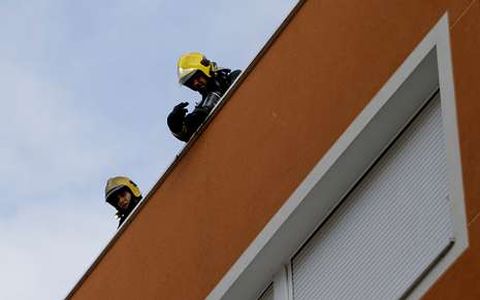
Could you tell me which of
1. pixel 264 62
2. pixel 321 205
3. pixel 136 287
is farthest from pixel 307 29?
pixel 136 287

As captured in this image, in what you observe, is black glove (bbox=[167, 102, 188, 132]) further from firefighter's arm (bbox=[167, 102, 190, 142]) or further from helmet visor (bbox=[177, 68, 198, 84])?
helmet visor (bbox=[177, 68, 198, 84])

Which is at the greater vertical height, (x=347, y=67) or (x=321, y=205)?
(x=347, y=67)

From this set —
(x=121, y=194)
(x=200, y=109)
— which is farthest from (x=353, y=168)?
(x=121, y=194)

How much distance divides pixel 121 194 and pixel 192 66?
2.45m

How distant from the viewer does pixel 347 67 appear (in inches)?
519

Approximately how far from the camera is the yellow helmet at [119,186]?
62.5 ft

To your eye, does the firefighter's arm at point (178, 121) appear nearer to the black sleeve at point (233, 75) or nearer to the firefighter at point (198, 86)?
the firefighter at point (198, 86)

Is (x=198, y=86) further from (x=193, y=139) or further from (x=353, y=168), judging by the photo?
(x=353, y=168)

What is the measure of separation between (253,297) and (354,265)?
145 cm

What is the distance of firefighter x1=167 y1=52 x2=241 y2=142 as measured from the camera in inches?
606

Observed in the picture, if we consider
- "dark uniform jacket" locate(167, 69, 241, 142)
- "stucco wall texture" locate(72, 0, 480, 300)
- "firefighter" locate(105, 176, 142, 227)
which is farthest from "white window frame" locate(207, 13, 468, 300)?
"firefighter" locate(105, 176, 142, 227)

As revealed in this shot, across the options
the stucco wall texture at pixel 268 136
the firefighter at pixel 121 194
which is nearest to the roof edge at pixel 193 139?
the stucco wall texture at pixel 268 136

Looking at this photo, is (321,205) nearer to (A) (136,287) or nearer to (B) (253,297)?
(B) (253,297)

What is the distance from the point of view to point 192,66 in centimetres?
1712
